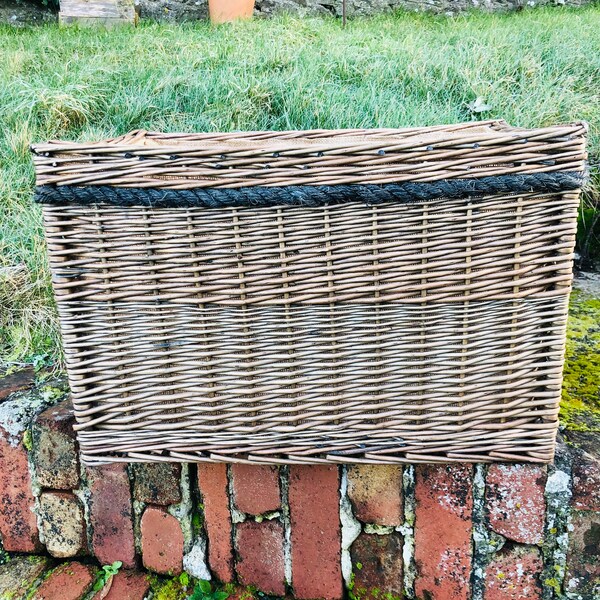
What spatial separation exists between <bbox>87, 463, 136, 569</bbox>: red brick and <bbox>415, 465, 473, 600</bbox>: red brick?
587 mm

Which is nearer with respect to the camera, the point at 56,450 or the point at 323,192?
the point at 323,192

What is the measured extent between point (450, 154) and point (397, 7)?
5.82 metres

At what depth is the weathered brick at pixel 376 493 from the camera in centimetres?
108

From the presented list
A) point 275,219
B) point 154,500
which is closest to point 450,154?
point 275,219

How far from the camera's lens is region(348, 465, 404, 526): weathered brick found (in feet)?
3.53

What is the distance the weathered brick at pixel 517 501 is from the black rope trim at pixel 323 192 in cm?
49

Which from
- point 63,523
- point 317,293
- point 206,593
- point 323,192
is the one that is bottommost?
point 206,593

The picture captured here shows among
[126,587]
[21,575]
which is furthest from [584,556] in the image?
[21,575]

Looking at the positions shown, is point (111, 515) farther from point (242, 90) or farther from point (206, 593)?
point (242, 90)

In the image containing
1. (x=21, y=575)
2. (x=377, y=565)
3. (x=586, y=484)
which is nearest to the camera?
(x=586, y=484)

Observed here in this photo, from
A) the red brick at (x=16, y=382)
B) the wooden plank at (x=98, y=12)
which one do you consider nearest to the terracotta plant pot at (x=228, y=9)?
the wooden plank at (x=98, y=12)

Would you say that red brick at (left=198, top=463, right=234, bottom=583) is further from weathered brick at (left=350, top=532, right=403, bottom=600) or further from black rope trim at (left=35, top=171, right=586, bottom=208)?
black rope trim at (left=35, top=171, right=586, bottom=208)

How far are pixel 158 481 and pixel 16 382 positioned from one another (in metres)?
0.45

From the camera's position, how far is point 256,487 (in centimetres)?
113
